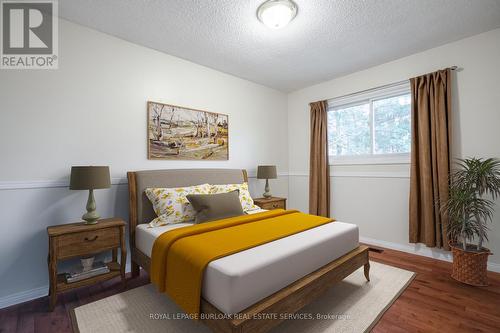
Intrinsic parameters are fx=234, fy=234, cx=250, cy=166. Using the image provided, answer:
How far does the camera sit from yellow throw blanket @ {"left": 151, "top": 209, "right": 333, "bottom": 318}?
60.9 inches

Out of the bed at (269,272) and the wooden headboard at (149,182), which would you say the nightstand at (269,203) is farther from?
the bed at (269,272)

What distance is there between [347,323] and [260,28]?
2.92 metres

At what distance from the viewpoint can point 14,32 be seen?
2.24 m

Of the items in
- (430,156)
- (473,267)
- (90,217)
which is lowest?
(473,267)

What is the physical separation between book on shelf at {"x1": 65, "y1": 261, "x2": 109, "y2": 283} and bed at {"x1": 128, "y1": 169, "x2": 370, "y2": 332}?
1.03 ft

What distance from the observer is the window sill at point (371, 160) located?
3.37 meters

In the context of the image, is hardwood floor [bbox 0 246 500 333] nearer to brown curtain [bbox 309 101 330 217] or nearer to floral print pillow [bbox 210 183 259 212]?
floral print pillow [bbox 210 183 259 212]

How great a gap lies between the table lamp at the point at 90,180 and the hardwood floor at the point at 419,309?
76 cm

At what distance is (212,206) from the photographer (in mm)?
2506

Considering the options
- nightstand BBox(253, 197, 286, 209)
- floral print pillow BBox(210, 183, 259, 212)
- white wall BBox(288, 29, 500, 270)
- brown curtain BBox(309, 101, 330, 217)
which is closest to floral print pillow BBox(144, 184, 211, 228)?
floral print pillow BBox(210, 183, 259, 212)

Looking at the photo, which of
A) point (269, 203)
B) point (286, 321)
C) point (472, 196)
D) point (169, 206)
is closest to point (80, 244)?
point (169, 206)

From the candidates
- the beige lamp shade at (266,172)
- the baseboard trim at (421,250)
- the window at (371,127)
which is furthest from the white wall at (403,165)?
the beige lamp shade at (266,172)

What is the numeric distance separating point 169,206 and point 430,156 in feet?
10.8

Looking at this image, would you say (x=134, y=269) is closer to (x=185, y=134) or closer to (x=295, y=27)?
(x=185, y=134)
